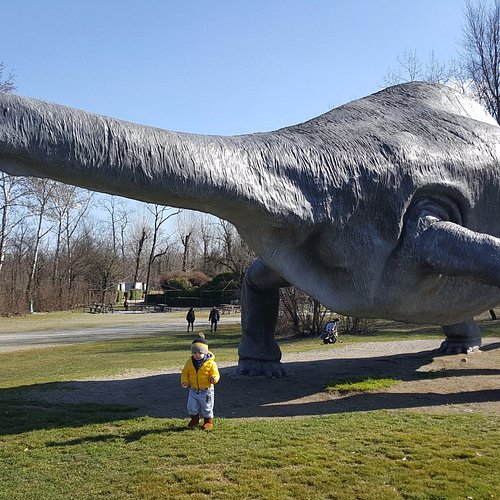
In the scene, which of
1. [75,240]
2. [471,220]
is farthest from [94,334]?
[75,240]

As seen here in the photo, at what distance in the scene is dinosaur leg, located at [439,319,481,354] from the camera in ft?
41.3

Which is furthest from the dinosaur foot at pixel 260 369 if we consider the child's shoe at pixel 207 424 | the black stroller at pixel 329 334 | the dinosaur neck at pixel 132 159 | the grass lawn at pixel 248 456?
the black stroller at pixel 329 334

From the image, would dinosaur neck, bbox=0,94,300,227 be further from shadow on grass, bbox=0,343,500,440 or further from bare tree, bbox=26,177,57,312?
bare tree, bbox=26,177,57,312

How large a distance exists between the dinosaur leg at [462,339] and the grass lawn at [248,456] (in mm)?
5548

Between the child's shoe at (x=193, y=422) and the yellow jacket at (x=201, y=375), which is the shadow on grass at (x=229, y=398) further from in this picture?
the yellow jacket at (x=201, y=375)

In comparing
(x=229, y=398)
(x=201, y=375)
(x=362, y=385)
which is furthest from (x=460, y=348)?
(x=201, y=375)

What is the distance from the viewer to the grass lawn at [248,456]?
16.1 feet

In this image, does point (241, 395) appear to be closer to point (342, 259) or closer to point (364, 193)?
point (342, 259)

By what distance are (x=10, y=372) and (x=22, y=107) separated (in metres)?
10.4

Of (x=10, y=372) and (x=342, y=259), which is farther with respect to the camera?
(x=10, y=372)

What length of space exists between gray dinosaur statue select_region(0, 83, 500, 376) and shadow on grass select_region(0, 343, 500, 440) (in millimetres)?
1192

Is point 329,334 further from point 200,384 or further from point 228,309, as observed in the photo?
point 228,309

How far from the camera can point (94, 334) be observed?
28234 mm

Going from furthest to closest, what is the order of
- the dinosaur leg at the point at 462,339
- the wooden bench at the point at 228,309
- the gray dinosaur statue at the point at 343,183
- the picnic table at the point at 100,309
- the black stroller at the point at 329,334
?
the picnic table at the point at 100,309 < the wooden bench at the point at 228,309 < the black stroller at the point at 329,334 < the dinosaur leg at the point at 462,339 < the gray dinosaur statue at the point at 343,183
